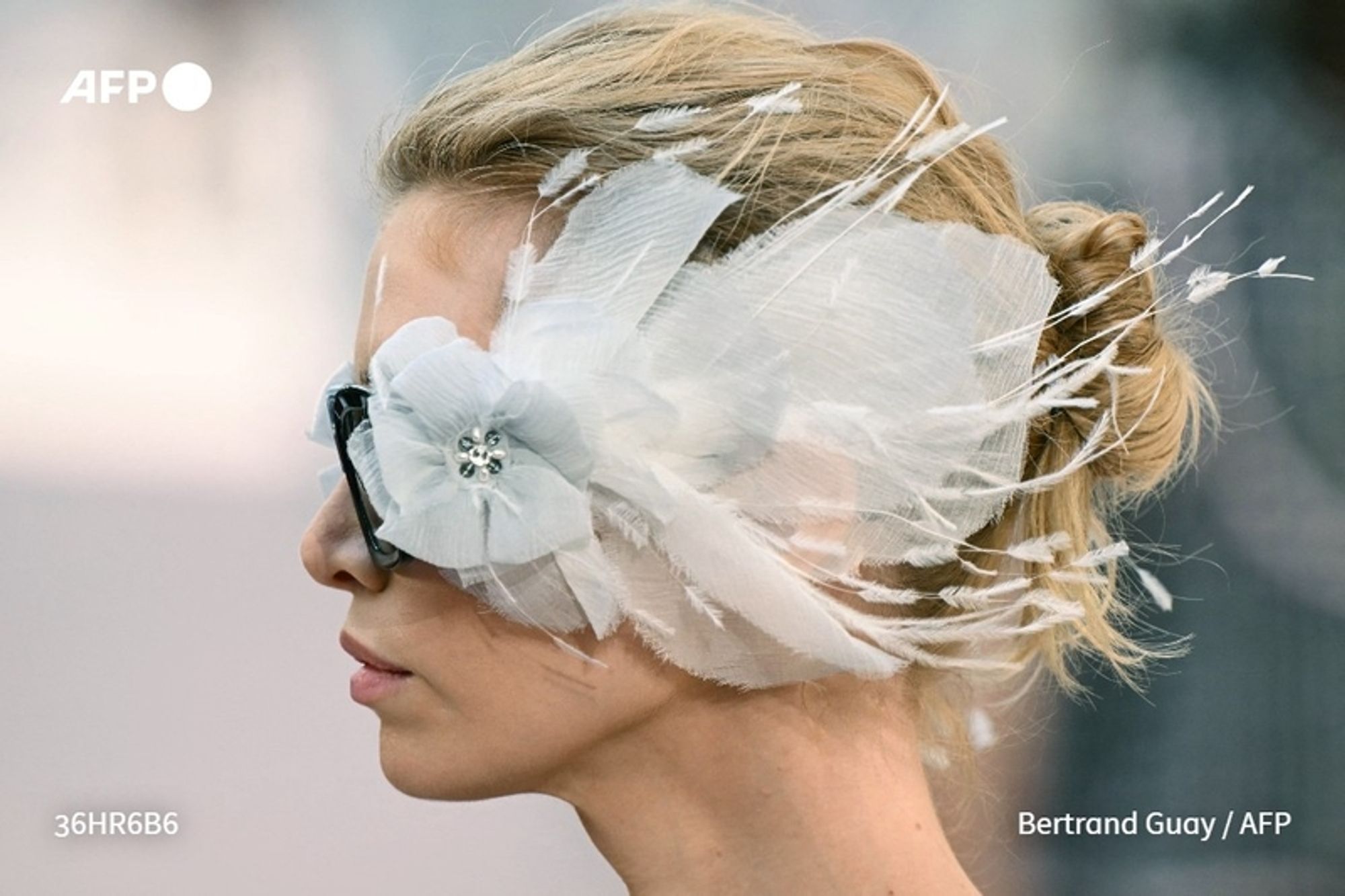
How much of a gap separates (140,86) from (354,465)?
33.2 inches

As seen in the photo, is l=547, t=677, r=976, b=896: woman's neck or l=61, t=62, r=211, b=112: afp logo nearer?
l=547, t=677, r=976, b=896: woman's neck

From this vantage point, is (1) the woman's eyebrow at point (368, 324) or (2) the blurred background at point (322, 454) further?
(2) the blurred background at point (322, 454)

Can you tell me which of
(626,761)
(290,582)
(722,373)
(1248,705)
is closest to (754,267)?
(722,373)

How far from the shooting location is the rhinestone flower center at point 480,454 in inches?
36.3

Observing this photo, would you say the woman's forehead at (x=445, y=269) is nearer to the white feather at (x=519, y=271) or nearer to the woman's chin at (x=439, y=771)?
the white feather at (x=519, y=271)

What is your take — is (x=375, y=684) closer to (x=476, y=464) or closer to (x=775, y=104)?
(x=476, y=464)

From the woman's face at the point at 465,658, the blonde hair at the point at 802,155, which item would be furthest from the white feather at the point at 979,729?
the woman's face at the point at 465,658

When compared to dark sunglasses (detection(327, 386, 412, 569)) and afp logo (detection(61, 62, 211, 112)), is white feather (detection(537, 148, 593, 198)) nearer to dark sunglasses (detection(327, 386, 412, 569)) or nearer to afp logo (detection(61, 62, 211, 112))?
dark sunglasses (detection(327, 386, 412, 569))

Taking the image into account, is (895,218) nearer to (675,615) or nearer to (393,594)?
(675,615)

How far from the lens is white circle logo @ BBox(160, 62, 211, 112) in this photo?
5.33 ft

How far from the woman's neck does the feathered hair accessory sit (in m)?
0.05

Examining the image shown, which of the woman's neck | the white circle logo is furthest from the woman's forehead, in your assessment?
the white circle logo

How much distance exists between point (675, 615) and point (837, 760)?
0.15 meters

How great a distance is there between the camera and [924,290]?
3.18ft
